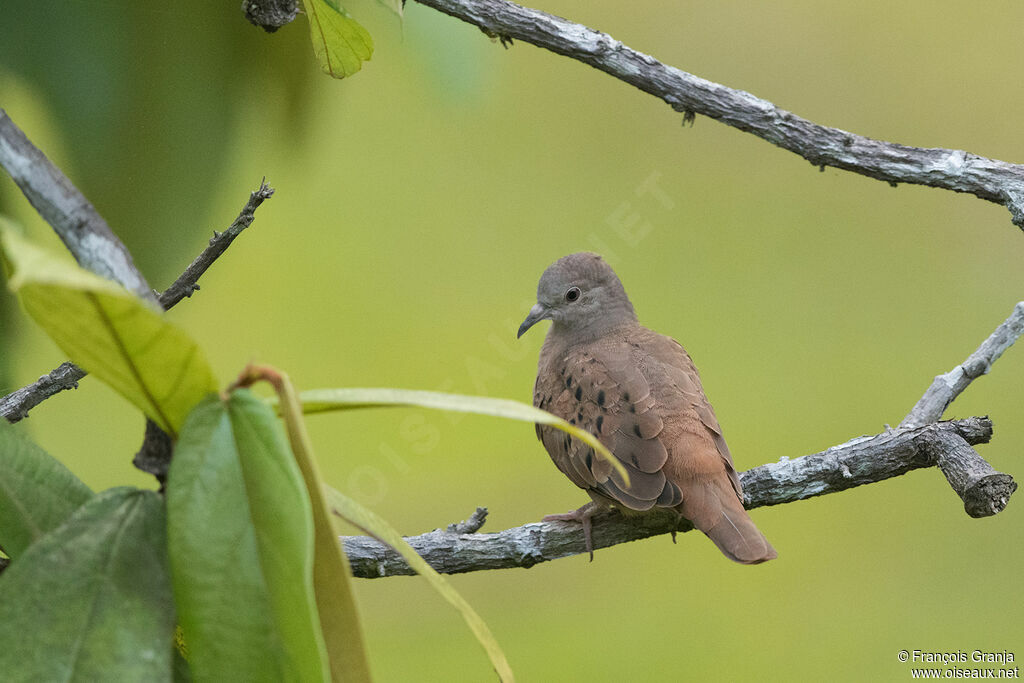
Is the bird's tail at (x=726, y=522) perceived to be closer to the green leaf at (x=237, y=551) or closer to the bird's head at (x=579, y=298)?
the bird's head at (x=579, y=298)

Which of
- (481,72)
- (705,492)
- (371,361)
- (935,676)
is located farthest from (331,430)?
(935,676)

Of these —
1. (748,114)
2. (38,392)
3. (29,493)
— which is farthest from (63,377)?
(748,114)

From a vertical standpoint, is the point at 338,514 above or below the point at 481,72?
below

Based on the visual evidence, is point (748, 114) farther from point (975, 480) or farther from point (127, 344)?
point (127, 344)

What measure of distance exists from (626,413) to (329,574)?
2.10 ft

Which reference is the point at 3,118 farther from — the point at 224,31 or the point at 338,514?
the point at 224,31

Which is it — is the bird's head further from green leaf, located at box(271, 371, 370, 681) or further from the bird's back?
green leaf, located at box(271, 371, 370, 681)

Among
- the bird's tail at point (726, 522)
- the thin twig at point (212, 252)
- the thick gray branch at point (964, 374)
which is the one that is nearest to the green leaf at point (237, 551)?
the thin twig at point (212, 252)

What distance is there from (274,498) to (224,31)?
1.21 meters

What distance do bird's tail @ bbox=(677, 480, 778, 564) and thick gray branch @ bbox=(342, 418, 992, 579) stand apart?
0.22ft

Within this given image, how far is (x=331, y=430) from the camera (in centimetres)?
156

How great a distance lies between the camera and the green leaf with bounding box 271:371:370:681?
0.34 meters

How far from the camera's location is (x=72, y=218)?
36 centimetres

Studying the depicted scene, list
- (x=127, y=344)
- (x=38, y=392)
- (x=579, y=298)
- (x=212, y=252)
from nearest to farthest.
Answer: (x=127, y=344)
(x=212, y=252)
(x=38, y=392)
(x=579, y=298)
